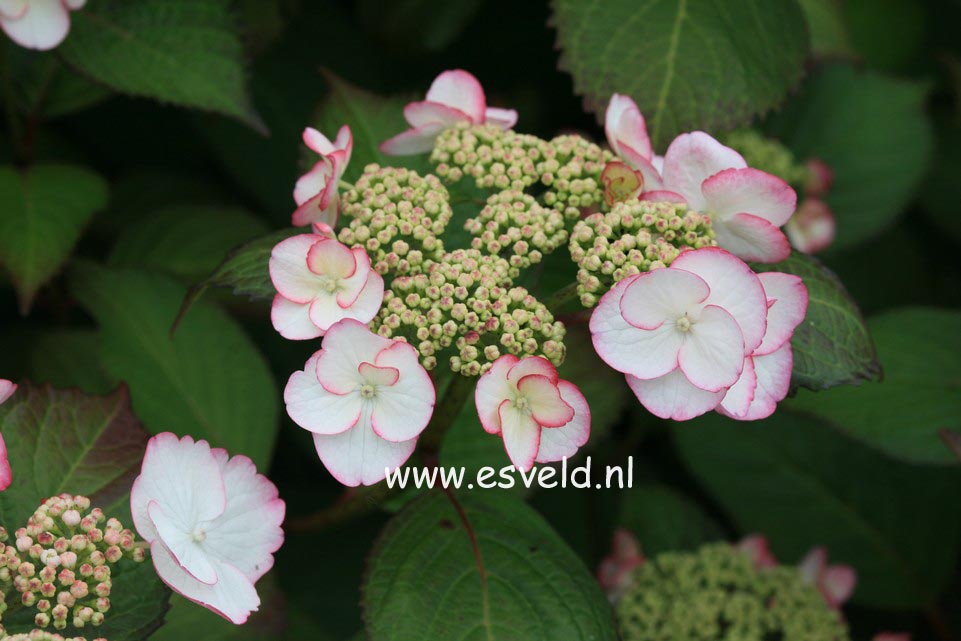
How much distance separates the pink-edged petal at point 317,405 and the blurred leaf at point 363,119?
435 millimetres

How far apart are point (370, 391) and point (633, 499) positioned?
34.0 inches

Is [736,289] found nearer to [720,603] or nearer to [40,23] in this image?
[720,603]

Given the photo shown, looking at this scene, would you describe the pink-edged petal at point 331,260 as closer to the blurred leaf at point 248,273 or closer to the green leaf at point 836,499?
the blurred leaf at point 248,273

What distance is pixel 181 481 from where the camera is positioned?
0.89m

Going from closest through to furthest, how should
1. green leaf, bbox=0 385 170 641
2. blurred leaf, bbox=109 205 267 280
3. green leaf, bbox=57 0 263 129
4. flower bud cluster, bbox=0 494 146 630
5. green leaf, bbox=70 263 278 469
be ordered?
1. flower bud cluster, bbox=0 494 146 630
2. green leaf, bbox=0 385 170 641
3. green leaf, bbox=57 0 263 129
4. green leaf, bbox=70 263 278 469
5. blurred leaf, bbox=109 205 267 280

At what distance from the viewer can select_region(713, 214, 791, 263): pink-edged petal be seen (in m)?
0.95

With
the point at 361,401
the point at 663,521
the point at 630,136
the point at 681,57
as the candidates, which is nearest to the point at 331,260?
the point at 361,401

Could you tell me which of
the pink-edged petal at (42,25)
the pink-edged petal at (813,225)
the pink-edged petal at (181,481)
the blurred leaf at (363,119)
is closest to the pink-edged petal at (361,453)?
the pink-edged petal at (181,481)

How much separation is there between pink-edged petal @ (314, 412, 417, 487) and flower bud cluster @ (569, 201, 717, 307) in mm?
218

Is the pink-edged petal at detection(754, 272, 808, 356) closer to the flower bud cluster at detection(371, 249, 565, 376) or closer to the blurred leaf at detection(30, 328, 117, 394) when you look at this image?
the flower bud cluster at detection(371, 249, 565, 376)

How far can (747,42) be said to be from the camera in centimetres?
129

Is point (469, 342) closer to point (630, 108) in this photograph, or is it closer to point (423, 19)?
point (630, 108)

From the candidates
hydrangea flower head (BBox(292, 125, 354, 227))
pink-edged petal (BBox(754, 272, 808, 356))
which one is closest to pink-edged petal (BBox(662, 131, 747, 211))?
pink-edged petal (BBox(754, 272, 808, 356))

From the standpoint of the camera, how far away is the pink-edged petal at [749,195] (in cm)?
95
